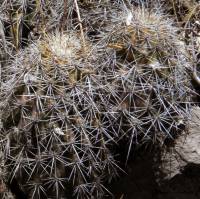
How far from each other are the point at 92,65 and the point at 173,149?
0.80m

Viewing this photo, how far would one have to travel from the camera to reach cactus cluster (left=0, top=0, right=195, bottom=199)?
3.19 m

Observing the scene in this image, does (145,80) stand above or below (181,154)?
above

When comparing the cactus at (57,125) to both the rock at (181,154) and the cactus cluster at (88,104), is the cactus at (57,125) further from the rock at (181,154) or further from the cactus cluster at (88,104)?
the rock at (181,154)

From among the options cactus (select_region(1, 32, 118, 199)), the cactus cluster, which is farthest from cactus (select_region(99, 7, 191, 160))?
cactus (select_region(1, 32, 118, 199))

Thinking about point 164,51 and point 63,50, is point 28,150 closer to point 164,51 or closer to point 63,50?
point 63,50

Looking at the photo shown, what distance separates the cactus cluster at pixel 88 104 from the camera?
3.19 meters

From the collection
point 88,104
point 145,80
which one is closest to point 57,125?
point 88,104

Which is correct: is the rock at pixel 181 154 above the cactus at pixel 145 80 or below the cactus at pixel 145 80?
below

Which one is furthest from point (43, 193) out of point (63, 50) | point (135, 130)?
point (63, 50)

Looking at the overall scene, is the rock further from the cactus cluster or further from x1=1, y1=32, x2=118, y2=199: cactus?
x1=1, y1=32, x2=118, y2=199: cactus

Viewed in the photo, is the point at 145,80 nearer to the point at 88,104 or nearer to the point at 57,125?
the point at 88,104

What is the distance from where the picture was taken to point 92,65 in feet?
10.8

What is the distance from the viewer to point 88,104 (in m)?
3.19

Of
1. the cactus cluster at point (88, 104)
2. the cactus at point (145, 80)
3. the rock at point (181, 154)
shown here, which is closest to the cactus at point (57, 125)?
the cactus cluster at point (88, 104)
